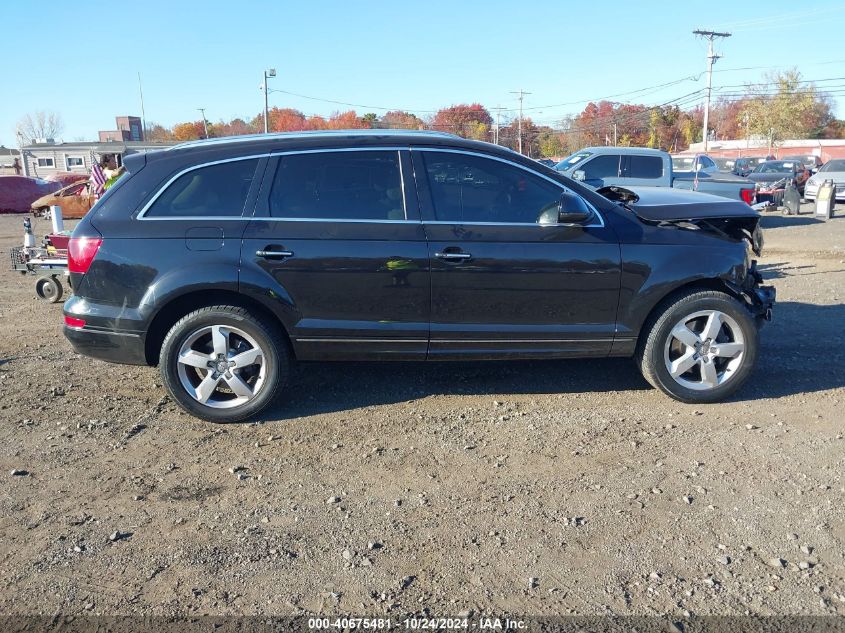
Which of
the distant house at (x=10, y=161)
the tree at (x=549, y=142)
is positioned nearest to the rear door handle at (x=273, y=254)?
the distant house at (x=10, y=161)

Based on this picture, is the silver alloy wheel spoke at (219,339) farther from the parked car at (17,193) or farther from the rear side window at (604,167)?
the parked car at (17,193)

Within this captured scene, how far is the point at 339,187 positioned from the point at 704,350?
9.15 feet

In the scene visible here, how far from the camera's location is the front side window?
476 centimetres

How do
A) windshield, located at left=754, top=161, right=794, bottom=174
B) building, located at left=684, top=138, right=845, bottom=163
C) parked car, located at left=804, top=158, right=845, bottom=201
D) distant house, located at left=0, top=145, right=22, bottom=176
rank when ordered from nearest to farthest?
parked car, located at left=804, top=158, right=845, bottom=201 < windshield, located at left=754, top=161, right=794, bottom=174 < building, located at left=684, top=138, right=845, bottom=163 < distant house, located at left=0, top=145, right=22, bottom=176

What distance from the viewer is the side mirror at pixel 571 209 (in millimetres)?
4613

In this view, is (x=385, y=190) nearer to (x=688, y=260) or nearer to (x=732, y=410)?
(x=688, y=260)

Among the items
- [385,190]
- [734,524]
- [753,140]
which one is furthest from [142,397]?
[753,140]

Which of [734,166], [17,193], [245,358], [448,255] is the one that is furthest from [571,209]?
[17,193]

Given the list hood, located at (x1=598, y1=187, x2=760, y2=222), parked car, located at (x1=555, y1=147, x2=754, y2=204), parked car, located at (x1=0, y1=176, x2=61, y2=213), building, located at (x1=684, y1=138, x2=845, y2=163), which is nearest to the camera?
hood, located at (x1=598, y1=187, x2=760, y2=222)

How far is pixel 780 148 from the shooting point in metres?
68.2

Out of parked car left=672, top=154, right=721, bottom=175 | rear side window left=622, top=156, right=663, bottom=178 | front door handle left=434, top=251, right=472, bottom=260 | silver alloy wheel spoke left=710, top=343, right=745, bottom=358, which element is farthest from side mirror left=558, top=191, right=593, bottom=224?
parked car left=672, top=154, right=721, bottom=175

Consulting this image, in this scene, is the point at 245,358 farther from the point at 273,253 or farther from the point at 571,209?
the point at 571,209

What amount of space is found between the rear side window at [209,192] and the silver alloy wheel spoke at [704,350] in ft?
10.3

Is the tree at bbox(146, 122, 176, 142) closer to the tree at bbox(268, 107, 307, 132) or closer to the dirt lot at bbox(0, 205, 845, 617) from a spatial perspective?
the tree at bbox(268, 107, 307, 132)
